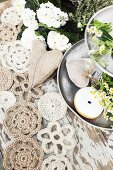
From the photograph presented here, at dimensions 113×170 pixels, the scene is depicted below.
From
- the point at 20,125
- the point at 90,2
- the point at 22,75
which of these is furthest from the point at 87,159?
the point at 90,2

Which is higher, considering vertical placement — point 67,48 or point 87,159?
point 67,48

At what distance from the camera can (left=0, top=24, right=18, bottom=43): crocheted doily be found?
115 centimetres

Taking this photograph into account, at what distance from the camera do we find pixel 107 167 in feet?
3.25

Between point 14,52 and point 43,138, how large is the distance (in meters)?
0.30

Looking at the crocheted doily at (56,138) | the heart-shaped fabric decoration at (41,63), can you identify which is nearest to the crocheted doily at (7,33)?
the heart-shaped fabric decoration at (41,63)

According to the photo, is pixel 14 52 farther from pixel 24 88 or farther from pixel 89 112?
pixel 89 112

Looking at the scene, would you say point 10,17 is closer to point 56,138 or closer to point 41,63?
point 41,63

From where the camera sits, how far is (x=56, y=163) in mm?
979

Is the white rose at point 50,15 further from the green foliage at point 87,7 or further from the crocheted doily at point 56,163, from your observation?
the crocheted doily at point 56,163

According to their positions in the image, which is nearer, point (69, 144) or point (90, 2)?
point (69, 144)

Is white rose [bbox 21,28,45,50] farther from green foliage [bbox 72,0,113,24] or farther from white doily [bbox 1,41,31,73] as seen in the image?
green foliage [bbox 72,0,113,24]

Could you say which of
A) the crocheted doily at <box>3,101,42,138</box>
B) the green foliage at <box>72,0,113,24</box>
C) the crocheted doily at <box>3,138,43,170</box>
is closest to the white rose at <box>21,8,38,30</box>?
the green foliage at <box>72,0,113,24</box>

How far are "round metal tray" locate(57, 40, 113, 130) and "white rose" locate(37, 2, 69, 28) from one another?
94 mm

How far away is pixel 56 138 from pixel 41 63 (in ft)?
0.76
